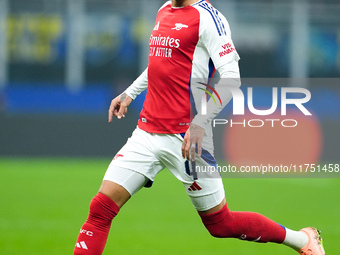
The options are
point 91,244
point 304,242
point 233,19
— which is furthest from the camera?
point 233,19

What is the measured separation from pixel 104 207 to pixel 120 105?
968 millimetres

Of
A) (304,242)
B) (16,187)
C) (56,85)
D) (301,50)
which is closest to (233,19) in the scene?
(301,50)

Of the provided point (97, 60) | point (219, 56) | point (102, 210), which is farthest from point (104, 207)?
point (97, 60)

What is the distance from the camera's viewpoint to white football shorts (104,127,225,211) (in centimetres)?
526

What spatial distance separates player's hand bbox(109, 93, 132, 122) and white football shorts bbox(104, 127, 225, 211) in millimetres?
425

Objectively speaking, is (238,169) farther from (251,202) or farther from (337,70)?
(337,70)

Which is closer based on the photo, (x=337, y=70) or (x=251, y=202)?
(x=251, y=202)

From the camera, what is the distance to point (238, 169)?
1373cm

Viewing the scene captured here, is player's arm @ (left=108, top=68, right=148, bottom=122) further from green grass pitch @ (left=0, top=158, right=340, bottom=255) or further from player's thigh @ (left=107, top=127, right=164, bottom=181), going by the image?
green grass pitch @ (left=0, top=158, right=340, bottom=255)

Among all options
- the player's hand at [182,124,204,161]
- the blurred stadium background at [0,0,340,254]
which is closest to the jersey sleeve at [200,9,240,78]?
the player's hand at [182,124,204,161]

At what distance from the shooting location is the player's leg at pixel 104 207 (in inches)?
201

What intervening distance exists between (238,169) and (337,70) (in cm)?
965

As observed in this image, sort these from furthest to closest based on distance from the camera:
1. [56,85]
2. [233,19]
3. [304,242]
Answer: [233,19] < [56,85] < [304,242]

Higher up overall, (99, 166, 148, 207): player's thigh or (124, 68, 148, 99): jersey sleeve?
(124, 68, 148, 99): jersey sleeve
